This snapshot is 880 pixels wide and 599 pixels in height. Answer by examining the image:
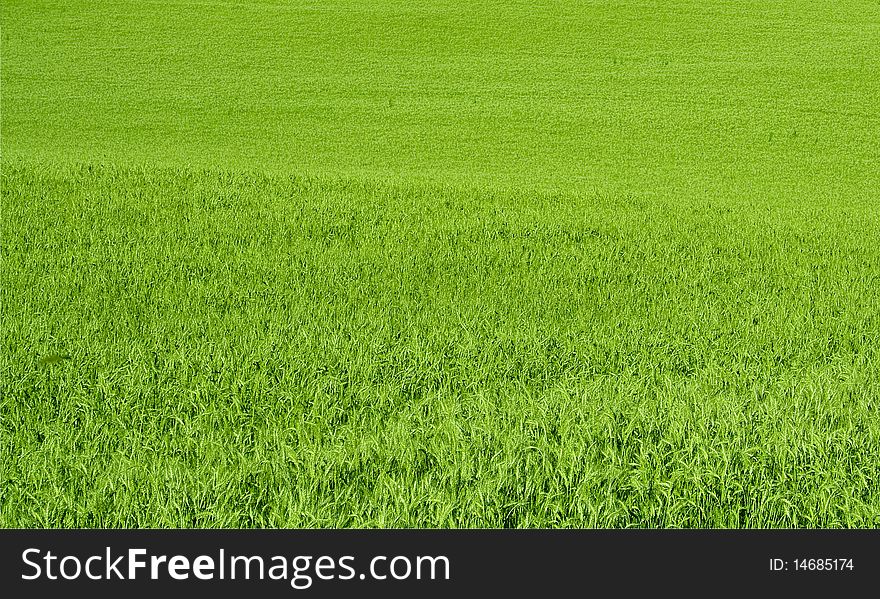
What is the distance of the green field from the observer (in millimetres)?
2543

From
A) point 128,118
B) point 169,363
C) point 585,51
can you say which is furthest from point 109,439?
point 585,51

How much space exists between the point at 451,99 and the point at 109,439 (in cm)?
1370

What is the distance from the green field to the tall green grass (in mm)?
19

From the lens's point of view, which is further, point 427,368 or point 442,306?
point 442,306

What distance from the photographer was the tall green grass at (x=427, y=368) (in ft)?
8.11

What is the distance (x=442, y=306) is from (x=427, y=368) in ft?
4.55

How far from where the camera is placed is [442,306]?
203 inches

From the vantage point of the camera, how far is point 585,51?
58.1 ft

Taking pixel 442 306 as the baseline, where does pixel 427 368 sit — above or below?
below

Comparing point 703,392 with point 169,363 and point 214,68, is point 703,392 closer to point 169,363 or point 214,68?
point 169,363

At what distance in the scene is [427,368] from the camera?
3795 mm

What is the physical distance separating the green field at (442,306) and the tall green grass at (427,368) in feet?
0.06

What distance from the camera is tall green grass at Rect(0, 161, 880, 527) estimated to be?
8.11ft

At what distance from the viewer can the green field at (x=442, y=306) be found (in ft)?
8.34
